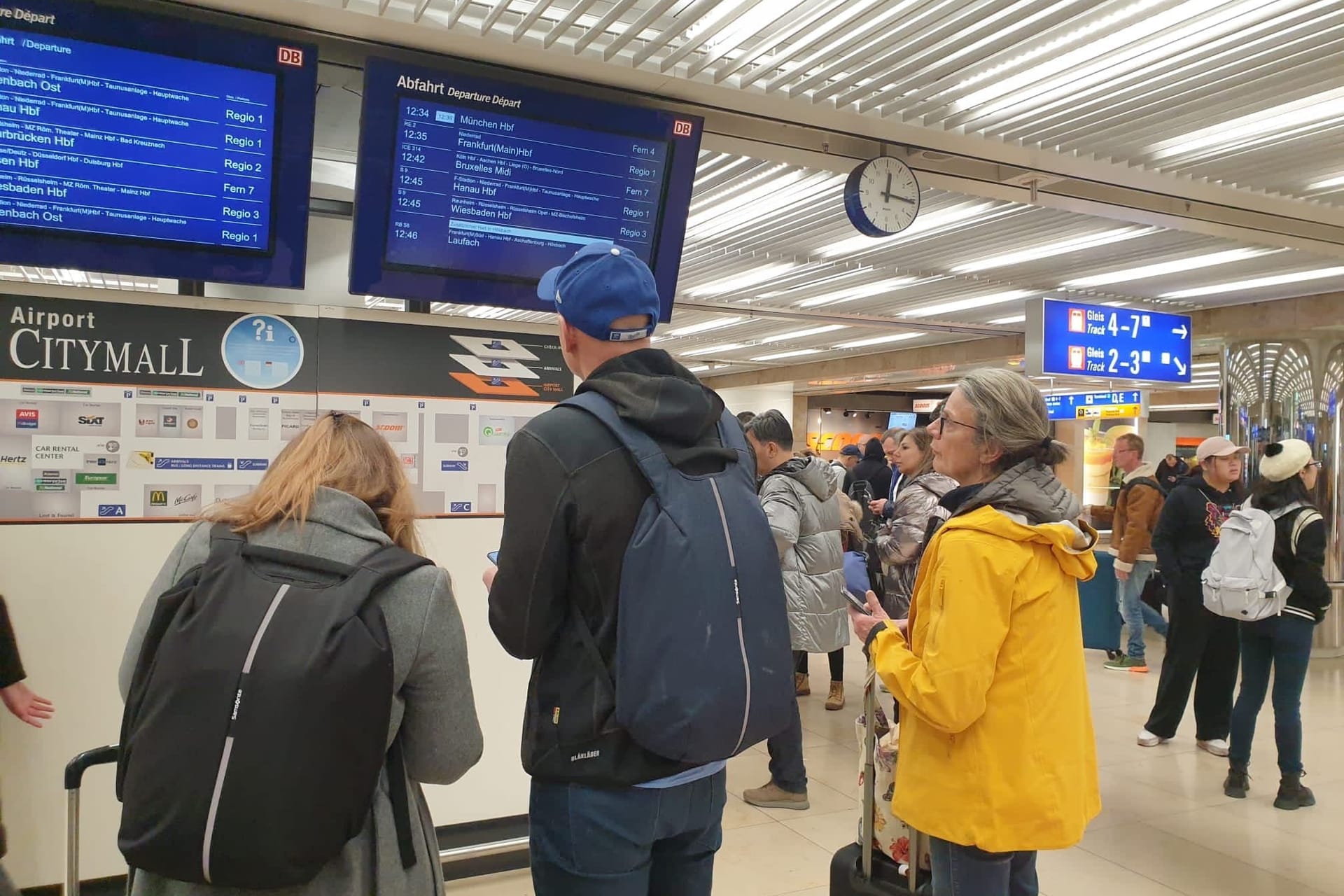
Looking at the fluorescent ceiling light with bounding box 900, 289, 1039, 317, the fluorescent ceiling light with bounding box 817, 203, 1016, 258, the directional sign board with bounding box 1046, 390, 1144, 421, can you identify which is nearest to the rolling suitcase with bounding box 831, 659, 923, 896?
the fluorescent ceiling light with bounding box 817, 203, 1016, 258

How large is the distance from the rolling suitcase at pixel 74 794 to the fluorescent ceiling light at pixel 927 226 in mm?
5289

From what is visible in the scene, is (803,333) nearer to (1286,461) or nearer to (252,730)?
(1286,461)

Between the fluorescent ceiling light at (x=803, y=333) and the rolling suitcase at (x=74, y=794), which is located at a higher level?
the fluorescent ceiling light at (x=803, y=333)

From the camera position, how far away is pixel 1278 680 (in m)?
4.57

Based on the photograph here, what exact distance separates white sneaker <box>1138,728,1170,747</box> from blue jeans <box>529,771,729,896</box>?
492cm

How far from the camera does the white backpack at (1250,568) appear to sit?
175 inches

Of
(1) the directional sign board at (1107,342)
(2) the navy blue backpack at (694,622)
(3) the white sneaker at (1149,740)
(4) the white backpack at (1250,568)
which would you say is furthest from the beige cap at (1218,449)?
(2) the navy blue backpack at (694,622)

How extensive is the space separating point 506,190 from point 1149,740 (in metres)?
4.80

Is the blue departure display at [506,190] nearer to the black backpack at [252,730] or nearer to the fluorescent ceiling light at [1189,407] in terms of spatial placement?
the black backpack at [252,730]

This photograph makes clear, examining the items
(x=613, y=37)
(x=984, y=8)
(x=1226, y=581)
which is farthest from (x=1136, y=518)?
(x=613, y=37)

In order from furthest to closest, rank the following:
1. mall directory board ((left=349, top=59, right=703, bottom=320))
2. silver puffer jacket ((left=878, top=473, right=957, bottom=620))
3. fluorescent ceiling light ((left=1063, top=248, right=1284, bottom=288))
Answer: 1. fluorescent ceiling light ((left=1063, top=248, right=1284, bottom=288))
2. silver puffer jacket ((left=878, top=473, right=957, bottom=620))
3. mall directory board ((left=349, top=59, right=703, bottom=320))

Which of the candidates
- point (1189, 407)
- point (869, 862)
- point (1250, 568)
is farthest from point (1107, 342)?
point (1189, 407)

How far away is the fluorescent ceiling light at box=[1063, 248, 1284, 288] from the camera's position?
769 centimetres

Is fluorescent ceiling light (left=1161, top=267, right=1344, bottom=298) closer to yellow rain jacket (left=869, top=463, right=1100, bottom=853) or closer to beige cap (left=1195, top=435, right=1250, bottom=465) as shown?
beige cap (left=1195, top=435, right=1250, bottom=465)
